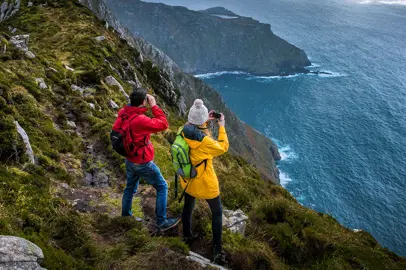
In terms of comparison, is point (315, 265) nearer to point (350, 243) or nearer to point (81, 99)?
point (350, 243)

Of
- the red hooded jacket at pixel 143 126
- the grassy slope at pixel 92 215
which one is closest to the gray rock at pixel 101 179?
the grassy slope at pixel 92 215

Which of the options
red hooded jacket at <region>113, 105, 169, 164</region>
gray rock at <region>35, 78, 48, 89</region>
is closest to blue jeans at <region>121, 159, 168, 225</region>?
red hooded jacket at <region>113, 105, 169, 164</region>

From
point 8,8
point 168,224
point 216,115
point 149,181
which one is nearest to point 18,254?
point 149,181

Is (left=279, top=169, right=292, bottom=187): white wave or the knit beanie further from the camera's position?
(left=279, top=169, right=292, bottom=187): white wave

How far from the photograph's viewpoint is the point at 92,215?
8781 millimetres

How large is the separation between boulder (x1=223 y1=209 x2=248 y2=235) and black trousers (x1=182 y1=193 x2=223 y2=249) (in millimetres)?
1633

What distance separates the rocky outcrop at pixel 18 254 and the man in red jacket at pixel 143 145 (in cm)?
322

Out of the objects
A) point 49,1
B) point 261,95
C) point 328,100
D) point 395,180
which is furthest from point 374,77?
point 49,1

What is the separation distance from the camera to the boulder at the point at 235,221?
9744mm

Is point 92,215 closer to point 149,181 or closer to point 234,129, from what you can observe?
point 149,181

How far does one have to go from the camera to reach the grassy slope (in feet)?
22.2

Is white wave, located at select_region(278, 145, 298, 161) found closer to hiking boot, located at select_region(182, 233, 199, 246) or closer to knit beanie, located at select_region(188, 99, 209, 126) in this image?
hiking boot, located at select_region(182, 233, 199, 246)

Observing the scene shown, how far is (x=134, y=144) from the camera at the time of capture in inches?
305

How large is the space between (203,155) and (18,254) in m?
3.93
